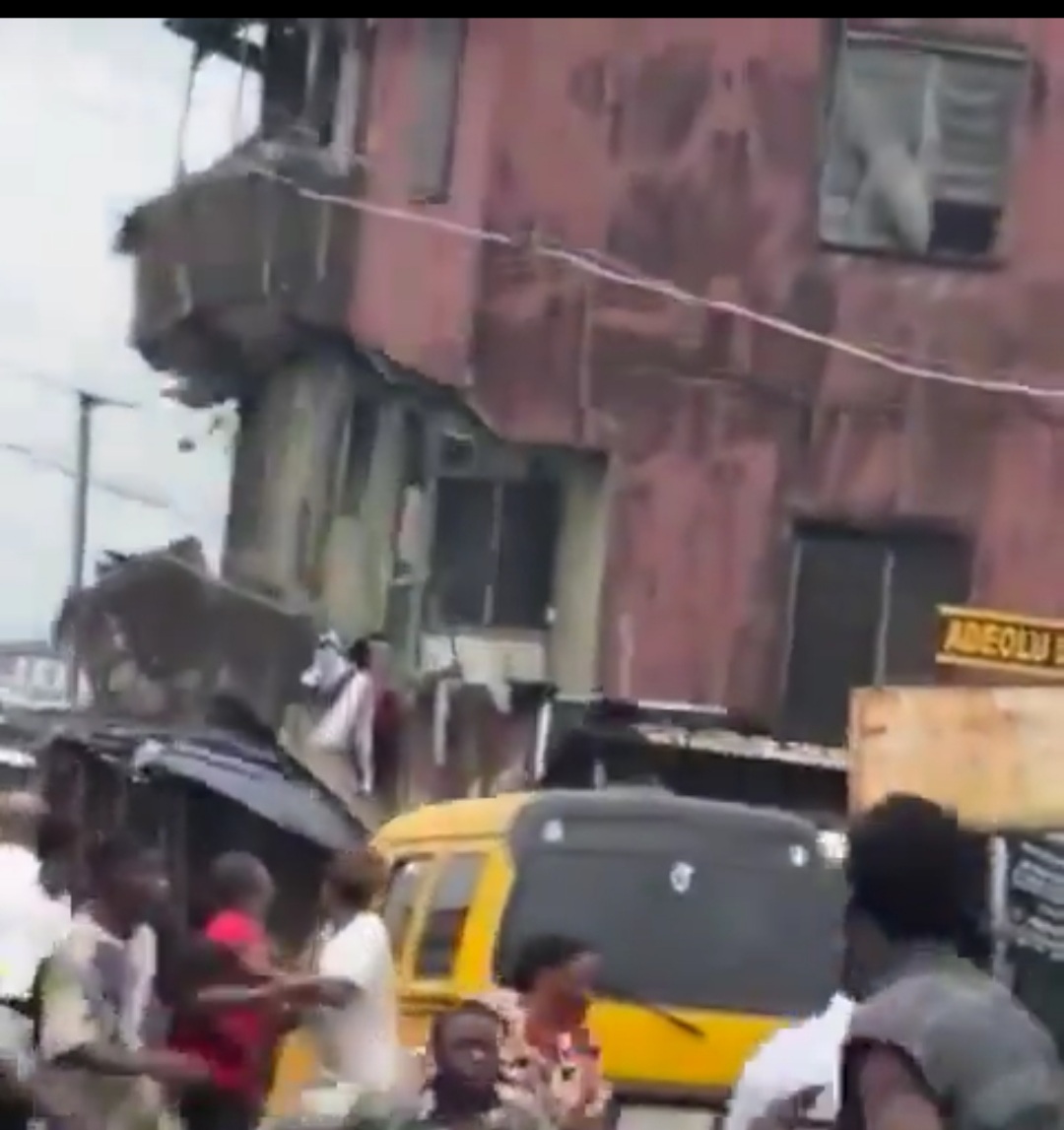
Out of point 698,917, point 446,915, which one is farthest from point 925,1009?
point 698,917

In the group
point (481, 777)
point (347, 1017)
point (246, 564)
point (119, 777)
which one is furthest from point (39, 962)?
point (246, 564)

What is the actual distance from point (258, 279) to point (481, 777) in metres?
3.26

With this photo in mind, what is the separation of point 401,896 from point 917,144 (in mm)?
9788

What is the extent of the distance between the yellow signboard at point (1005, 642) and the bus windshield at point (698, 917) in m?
5.93

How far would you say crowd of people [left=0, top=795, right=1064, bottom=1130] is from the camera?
442 cm

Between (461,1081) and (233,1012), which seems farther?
(233,1012)

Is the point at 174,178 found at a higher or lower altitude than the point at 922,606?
higher

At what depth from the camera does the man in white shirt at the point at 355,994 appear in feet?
29.1

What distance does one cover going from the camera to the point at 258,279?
2080 cm

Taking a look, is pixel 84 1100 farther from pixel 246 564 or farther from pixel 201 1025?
pixel 246 564

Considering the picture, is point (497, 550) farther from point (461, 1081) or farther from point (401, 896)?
point (461, 1081)

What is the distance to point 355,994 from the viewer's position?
888cm

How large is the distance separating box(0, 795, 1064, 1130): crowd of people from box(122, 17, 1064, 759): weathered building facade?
9180 mm

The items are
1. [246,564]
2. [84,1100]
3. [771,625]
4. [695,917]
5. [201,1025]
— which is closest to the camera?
[84,1100]
